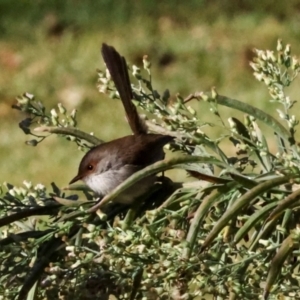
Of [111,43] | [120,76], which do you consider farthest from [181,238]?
[111,43]

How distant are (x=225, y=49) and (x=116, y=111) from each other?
3.68 feet

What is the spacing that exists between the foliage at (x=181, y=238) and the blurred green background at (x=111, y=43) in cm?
429

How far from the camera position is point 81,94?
6.94 m

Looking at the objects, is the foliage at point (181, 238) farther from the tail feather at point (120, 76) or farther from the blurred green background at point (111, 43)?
the blurred green background at point (111, 43)

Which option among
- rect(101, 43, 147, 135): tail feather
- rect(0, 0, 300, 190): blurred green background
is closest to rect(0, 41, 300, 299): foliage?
rect(101, 43, 147, 135): tail feather

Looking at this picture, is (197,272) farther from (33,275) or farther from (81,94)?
(81,94)

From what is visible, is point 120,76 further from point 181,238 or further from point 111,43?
point 111,43

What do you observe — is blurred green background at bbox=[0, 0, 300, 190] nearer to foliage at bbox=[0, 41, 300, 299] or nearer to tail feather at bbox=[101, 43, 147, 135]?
tail feather at bbox=[101, 43, 147, 135]

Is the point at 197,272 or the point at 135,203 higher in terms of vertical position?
the point at 135,203

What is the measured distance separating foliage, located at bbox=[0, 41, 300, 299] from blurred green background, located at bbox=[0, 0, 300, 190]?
4294mm

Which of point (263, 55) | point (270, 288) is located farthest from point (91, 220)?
point (263, 55)

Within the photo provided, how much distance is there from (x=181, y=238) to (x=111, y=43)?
611 cm

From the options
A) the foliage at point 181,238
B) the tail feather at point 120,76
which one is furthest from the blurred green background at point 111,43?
the foliage at point 181,238

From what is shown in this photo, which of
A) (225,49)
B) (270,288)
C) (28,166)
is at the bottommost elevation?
(270,288)
